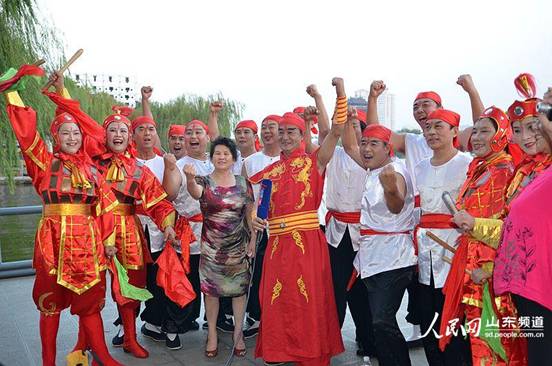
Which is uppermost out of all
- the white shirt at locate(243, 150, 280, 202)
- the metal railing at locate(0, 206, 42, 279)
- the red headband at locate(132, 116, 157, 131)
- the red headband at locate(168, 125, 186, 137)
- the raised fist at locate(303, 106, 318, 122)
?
the red headband at locate(132, 116, 157, 131)

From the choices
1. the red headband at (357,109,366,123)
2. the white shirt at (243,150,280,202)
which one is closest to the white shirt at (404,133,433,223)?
the red headband at (357,109,366,123)

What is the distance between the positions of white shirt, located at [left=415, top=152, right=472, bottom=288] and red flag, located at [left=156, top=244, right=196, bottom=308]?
71.6 inches

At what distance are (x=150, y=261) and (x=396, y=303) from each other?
2015 mm


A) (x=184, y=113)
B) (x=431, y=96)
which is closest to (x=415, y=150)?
(x=431, y=96)

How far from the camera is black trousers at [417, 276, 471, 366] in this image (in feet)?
10.6

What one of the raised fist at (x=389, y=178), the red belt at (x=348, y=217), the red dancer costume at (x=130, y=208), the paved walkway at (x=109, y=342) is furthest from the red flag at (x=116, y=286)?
the raised fist at (x=389, y=178)

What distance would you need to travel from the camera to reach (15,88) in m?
3.51

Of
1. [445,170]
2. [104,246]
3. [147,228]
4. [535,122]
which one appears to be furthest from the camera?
[147,228]

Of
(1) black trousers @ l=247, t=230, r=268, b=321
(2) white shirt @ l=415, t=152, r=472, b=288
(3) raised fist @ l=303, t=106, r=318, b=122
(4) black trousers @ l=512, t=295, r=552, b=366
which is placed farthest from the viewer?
(1) black trousers @ l=247, t=230, r=268, b=321

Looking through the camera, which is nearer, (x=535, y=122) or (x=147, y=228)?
(x=535, y=122)

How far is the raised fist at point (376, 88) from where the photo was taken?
157 inches

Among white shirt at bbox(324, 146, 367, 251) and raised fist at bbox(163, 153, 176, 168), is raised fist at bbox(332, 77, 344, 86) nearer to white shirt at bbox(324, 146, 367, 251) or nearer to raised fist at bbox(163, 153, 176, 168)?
white shirt at bbox(324, 146, 367, 251)

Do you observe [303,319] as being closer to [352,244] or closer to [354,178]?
[352,244]

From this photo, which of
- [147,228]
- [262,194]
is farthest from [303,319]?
[147,228]
